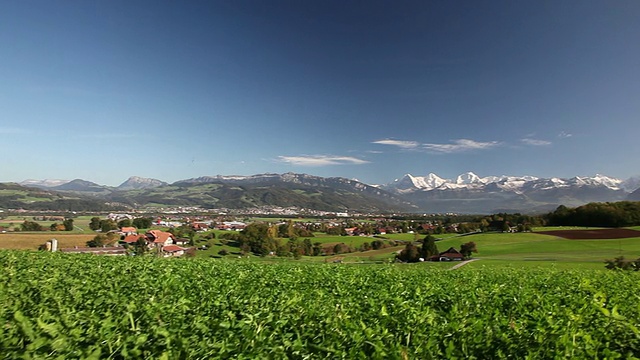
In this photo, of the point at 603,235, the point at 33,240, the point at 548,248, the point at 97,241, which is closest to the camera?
the point at 33,240

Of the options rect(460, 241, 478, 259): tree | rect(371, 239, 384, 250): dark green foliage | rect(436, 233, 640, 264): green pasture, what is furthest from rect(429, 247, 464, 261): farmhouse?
rect(371, 239, 384, 250): dark green foliage

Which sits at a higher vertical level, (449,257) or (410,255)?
(449,257)

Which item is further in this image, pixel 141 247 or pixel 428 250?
pixel 428 250

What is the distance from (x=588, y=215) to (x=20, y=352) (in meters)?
103

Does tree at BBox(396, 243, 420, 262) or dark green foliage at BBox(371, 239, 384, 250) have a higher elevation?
tree at BBox(396, 243, 420, 262)

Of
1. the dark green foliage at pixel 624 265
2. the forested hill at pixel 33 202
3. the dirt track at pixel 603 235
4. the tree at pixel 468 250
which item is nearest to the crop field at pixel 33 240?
the dark green foliage at pixel 624 265

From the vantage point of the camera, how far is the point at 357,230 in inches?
4392

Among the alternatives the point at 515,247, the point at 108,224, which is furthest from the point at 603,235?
the point at 108,224

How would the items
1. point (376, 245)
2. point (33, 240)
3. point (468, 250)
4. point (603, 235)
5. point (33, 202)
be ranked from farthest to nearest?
point (33, 202) → point (376, 245) → point (603, 235) → point (468, 250) → point (33, 240)

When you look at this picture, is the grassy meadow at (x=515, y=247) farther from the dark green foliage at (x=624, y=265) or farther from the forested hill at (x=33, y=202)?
the forested hill at (x=33, y=202)

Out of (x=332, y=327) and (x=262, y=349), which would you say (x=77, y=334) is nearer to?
(x=262, y=349)

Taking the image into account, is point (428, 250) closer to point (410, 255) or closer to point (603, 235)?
point (410, 255)

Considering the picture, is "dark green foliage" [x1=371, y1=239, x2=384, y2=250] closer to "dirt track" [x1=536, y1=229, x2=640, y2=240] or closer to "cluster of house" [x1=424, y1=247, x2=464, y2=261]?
"cluster of house" [x1=424, y1=247, x2=464, y2=261]

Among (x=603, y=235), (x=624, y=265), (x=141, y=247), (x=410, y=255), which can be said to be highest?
(x=603, y=235)
